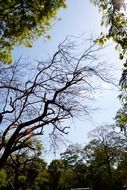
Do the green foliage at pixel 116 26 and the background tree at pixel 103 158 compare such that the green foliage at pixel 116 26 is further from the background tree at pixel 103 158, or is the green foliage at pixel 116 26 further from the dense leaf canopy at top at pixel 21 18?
the background tree at pixel 103 158

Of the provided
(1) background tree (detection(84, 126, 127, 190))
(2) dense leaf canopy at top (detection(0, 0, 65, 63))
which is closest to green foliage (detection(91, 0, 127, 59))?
(2) dense leaf canopy at top (detection(0, 0, 65, 63))

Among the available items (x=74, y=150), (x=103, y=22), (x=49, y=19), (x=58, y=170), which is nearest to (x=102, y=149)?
(x=74, y=150)

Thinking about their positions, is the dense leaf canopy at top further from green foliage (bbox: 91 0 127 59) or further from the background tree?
the background tree

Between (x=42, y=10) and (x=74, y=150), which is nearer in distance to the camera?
(x=42, y=10)

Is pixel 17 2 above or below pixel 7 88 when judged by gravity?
above

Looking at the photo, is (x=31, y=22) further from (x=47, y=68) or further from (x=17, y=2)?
(x=47, y=68)

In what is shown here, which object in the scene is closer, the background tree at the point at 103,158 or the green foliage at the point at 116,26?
the green foliage at the point at 116,26

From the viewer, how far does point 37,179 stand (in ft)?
223

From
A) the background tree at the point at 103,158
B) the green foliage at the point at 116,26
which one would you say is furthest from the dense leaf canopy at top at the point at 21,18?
the background tree at the point at 103,158

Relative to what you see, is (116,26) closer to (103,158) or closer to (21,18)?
(21,18)

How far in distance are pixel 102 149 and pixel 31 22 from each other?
45.4 metres

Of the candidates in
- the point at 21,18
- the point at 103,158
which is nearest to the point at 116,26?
the point at 21,18

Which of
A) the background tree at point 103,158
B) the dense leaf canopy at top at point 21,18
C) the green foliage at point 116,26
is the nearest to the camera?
the green foliage at point 116,26

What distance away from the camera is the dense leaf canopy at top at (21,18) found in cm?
1345
